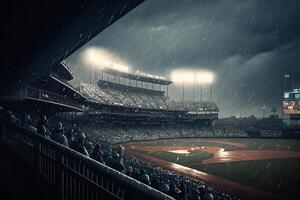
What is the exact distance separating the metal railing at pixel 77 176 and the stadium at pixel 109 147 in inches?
0.4

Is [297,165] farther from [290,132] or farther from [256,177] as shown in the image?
[290,132]

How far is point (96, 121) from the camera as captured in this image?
150ft

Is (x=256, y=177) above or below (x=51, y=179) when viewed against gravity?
below

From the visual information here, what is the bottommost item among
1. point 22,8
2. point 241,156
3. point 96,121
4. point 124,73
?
point 241,156

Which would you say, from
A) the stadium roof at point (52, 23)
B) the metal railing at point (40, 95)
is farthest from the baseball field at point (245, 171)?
the stadium roof at point (52, 23)

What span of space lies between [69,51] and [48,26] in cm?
261

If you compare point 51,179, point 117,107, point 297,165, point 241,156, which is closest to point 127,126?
point 117,107

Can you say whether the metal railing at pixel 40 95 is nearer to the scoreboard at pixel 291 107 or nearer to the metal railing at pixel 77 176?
the metal railing at pixel 77 176

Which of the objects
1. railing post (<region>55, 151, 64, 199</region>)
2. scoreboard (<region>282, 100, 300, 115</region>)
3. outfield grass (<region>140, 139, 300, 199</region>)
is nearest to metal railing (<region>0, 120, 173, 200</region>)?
railing post (<region>55, 151, 64, 199</region>)

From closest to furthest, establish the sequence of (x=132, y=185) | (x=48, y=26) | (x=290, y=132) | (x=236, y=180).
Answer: (x=132, y=185)
(x=48, y=26)
(x=236, y=180)
(x=290, y=132)

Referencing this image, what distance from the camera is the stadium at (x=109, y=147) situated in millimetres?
3865

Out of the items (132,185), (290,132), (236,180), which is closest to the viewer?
(132,185)

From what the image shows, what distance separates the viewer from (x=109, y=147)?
75.0 feet

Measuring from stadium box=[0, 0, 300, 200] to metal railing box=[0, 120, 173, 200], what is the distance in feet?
0.04
